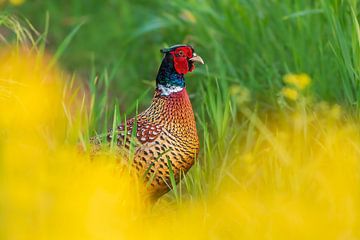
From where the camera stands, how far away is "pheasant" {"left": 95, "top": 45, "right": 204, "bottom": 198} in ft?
14.3

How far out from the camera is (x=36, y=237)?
3104mm

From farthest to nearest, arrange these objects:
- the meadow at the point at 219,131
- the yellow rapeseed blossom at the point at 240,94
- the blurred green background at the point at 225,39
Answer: the yellow rapeseed blossom at the point at 240,94 < the blurred green background at the point at 225,39 < the meadow at the point at 219,131

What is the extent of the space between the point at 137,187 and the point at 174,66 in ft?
2.84

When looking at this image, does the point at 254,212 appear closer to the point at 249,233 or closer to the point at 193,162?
the point at 249,233

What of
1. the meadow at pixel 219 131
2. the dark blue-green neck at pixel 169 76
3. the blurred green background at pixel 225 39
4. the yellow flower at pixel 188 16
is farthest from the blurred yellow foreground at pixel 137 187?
the yellow flower at pixel 188 16

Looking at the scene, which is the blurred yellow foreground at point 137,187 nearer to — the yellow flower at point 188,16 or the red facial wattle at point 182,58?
the red facial wattle at point 182,58

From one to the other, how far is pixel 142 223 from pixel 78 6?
3.63 m

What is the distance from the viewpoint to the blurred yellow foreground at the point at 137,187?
325cm

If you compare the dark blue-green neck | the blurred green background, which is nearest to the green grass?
the blurred green background

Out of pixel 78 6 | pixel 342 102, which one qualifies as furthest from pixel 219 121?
pixel 78 6

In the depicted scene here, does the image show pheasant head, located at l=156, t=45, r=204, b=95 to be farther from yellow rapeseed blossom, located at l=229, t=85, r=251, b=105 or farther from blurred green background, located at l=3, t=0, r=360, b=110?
yellow rapeseed blossom, located at l=229, t=85, r=251, b=105

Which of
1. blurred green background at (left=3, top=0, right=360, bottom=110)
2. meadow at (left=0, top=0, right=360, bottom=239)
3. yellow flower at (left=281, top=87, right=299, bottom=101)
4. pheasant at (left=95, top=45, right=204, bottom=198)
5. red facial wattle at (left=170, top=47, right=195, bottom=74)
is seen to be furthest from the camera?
blurred green background at (left=3, top=0, right=360, bottom=110)

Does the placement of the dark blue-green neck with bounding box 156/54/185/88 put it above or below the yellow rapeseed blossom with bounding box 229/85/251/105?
above

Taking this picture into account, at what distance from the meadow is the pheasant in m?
0.08
